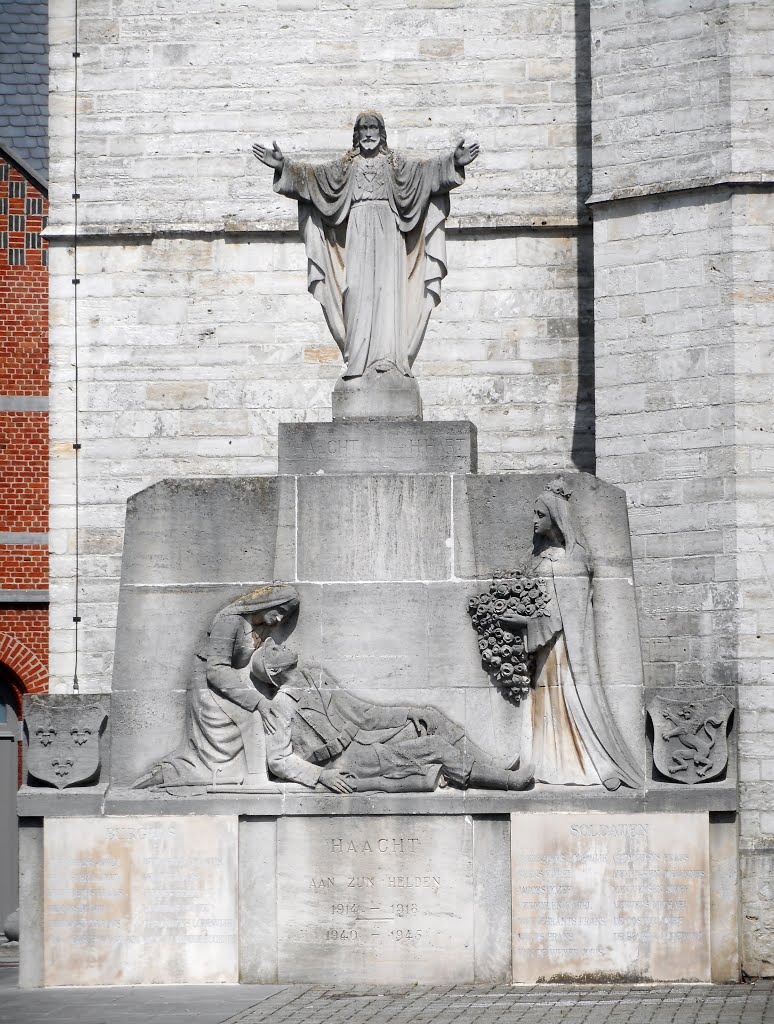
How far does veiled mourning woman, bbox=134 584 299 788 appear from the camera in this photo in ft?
43.2

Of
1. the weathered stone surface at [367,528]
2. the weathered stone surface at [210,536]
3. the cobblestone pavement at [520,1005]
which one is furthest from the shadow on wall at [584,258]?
the cobblestone pavement at [520,1005]

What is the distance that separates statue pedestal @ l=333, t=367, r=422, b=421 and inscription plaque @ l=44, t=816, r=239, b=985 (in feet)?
8.95

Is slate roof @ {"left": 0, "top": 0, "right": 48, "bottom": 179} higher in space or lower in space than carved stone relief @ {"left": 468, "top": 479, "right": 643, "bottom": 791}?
higher

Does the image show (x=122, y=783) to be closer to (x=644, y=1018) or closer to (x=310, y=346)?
(x=644, y=1018)

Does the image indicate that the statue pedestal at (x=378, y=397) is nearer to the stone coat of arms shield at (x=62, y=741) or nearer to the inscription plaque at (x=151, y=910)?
the stone coat of arms shield at (x=62, y=741)

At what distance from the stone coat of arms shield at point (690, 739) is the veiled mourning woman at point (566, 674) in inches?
8.9

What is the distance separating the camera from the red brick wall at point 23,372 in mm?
21094

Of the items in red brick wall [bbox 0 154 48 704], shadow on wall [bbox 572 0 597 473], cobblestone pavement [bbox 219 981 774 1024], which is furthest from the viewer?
red brick wall [bbox 0 154 48 704]

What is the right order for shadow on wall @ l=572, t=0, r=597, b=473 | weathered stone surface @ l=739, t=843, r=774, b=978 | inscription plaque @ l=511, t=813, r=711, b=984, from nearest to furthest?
inscription plaque @ l=511, t=813, r=711, b=984 → weathered stone surface @ l=739, t=843, r=774, b=978 → shadow on wall @ l=572, t=0, r=597, b=473

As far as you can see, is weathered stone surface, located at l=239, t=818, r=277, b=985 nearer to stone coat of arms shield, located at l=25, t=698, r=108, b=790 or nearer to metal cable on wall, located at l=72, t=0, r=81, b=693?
stone coat of arms shield, located at l=25, t=698, r=108, b=790

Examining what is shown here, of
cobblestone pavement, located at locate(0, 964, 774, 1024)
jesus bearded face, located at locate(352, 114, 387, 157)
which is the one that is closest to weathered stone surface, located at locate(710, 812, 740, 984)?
cobblestone pavement, located at locate(0, 964, 774, 1024)

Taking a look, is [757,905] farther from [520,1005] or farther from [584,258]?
[584,258]

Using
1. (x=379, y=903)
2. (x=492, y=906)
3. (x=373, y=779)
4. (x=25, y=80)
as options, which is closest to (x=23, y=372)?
(x=25, y=80)

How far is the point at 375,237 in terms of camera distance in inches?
537
